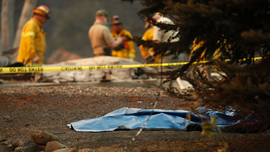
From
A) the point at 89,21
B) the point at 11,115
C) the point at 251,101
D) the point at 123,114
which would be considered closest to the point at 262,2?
the point at 251,101

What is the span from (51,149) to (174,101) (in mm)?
3180

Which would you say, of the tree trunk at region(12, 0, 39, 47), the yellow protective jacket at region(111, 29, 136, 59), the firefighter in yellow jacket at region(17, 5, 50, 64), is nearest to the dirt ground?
the firefighter in yellow jacket at region(17, 5, 50, 64)

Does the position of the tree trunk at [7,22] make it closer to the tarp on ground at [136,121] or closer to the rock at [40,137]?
the tarp on ground at [136,121]

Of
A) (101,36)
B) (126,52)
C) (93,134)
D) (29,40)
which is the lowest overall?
(93,134)

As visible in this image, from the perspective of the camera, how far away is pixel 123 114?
3.72 metres

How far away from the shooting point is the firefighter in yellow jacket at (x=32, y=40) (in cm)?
862

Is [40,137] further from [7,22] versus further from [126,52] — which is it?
[7,22]

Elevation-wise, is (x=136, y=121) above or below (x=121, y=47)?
below

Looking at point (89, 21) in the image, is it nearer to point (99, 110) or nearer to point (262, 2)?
point (99, 110)

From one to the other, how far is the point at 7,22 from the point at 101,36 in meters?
8.57

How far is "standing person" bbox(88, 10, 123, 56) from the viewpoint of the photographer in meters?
9.88

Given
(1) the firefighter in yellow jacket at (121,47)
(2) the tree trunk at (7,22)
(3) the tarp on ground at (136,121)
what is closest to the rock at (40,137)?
(3) the tarp on ground at (136,121)

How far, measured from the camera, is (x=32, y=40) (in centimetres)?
866

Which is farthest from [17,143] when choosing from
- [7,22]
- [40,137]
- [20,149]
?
[7,22]
